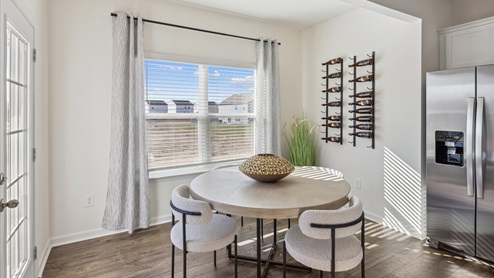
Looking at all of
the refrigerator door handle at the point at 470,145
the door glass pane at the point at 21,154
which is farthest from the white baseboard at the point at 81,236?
the refrigerator door handle at the point at 470,145

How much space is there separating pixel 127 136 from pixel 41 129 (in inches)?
31.0

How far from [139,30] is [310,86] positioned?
253cm

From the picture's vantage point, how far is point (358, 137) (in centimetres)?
372

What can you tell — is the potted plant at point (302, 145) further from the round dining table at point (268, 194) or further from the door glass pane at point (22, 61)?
the door glass pane at point (22, 61)

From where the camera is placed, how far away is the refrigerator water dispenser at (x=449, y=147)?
2.60 metres

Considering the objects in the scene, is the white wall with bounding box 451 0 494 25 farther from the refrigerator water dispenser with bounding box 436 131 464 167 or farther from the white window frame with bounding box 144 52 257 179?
the white window frame with bounding box 144 52 257 179

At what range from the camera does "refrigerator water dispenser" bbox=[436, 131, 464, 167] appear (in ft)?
8.51

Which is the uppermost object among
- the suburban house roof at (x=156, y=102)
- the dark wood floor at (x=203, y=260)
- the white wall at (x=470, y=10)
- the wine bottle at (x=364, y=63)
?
the white wall at (x=470, y=10)

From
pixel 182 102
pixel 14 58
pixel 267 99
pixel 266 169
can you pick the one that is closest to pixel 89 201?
pixel 182 102

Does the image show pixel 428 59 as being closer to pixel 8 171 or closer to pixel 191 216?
pixel 191 216

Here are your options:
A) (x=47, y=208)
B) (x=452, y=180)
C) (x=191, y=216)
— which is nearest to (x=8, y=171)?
(x=191, y=216)

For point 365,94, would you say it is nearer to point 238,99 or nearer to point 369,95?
point 369,95

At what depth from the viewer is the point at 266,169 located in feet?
7.31

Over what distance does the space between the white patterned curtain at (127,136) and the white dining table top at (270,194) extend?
1.04 metres
